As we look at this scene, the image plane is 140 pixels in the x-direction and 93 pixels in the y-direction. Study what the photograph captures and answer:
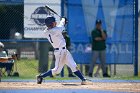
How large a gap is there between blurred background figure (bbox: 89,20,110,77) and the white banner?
58.0 inches

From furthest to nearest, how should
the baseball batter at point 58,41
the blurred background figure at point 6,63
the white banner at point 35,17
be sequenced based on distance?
1. the white banner at point 35,17
2. the blurred background figure at point 6,63
3. the baseball batter at point 58,41

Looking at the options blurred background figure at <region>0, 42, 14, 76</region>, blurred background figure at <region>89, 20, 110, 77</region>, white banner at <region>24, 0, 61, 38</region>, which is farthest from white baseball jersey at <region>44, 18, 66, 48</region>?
white banner at <region>24, 0, 61, 38</region>

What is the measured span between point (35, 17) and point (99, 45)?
7.79ft

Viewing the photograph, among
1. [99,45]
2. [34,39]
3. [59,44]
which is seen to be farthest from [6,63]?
[59,44]

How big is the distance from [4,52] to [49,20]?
4.39 metres

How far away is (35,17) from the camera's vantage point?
16531mm

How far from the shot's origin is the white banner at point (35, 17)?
16.5m

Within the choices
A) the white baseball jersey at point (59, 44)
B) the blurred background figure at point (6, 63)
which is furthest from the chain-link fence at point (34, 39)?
the white baseball jersey at point (59, 44)

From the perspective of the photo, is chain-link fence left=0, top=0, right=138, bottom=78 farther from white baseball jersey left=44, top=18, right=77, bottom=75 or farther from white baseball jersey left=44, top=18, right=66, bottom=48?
white baseball jersey left=44, top=18, right=66, bottom=48

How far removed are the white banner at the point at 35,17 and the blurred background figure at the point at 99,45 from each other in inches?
58.0

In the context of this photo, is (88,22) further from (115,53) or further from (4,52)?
(4,52)

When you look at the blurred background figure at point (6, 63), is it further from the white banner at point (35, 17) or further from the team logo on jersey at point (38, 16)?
the team logo on jersey at point (38, 16)

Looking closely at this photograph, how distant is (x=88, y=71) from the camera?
1694 centimetres

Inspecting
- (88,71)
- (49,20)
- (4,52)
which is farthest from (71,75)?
(49,20)
